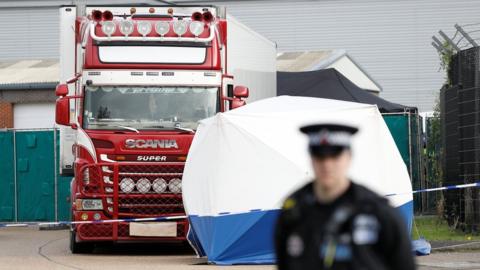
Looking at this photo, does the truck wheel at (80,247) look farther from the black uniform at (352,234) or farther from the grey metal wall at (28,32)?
the grey metal wall at (28,32)

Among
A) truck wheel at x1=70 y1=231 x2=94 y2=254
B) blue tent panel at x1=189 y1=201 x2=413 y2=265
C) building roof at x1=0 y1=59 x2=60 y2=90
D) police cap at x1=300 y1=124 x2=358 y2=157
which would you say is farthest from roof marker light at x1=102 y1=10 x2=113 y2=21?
building roof at x1=0 y1=59 x2=60 y2=90

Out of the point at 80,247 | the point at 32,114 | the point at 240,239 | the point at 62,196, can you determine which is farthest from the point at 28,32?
the point at 240,239

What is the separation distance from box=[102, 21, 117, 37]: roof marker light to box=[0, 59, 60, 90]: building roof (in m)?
17.7

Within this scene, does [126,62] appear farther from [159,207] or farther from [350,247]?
[350,247]

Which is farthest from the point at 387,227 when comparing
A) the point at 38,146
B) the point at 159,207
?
the point at 38,146

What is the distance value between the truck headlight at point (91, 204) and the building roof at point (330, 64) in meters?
19.1

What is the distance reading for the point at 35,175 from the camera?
26.3 m

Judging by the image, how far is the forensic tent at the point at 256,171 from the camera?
49.2ft

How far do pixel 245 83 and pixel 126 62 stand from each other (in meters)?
2.40

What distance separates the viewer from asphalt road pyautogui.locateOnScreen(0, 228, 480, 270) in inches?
583

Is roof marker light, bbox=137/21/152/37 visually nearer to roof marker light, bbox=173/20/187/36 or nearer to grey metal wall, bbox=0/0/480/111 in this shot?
roof marker light, bbox=173/20/187/36

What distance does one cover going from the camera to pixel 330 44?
169 feet

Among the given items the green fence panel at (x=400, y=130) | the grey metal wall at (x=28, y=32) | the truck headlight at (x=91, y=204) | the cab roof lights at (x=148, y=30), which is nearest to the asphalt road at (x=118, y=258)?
the truck headlight at (x=91, y=204)

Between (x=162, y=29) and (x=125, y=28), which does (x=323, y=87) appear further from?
(x=125, y=28)
